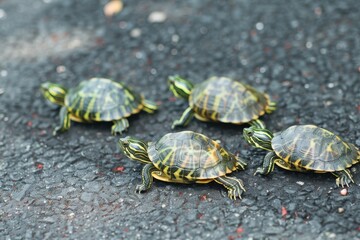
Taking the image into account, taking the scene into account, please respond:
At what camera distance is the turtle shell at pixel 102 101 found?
5.77 metres

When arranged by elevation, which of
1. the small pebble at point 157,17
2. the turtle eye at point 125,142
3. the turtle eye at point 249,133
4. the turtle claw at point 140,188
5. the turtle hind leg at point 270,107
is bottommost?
the turtle claw at point 140,188

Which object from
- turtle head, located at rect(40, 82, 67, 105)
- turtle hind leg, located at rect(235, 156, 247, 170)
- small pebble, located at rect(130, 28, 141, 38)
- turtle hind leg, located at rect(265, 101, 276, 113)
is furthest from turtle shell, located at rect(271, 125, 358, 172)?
→ small pebble, located at rect(130, 28, 141, 38)

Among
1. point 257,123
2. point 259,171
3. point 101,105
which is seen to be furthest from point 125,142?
point 257,123

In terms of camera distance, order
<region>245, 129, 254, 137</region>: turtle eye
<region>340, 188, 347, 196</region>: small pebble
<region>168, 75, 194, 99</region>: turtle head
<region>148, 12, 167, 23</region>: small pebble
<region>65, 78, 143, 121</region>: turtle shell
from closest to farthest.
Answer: <region>340, 188, 347, 196</region>: small pebble, <region>245, 129, 254, 137</region>: turtle eye, <region>65, 78, 143, 121</region>: turtle shell, <region>168, 75, 194, 99</region>: turtle head, <region>148, 12, 167, 23</region>: small pebble

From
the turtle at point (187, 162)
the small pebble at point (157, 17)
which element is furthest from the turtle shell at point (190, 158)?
the small pebble at point (157, 17)

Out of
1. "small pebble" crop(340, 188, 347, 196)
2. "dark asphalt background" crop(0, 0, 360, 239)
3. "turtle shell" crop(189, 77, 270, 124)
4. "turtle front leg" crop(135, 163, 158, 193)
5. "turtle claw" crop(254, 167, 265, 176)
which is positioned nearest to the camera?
"dark asphalt background" crop(0, 0, 360, 239)

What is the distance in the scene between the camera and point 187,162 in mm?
4742

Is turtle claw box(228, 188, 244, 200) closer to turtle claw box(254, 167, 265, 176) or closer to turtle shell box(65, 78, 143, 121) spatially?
turtle claw box(254, 167, 265, 176)

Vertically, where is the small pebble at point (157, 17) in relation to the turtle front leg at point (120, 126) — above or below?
above

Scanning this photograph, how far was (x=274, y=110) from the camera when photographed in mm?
5918

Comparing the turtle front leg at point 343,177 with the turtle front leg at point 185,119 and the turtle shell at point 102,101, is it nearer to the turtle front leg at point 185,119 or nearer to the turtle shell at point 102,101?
the turtle front leg at point 185,119

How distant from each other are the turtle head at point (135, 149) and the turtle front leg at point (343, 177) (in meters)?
1.76

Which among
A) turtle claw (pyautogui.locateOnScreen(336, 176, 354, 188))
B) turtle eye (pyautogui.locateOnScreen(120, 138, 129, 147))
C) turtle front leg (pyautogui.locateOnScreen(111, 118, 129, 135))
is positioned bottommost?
turtle front leg (pyautogui.locateOnScreen(111, 118, 129, 135))

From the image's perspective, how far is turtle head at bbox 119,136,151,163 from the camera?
196 inches
